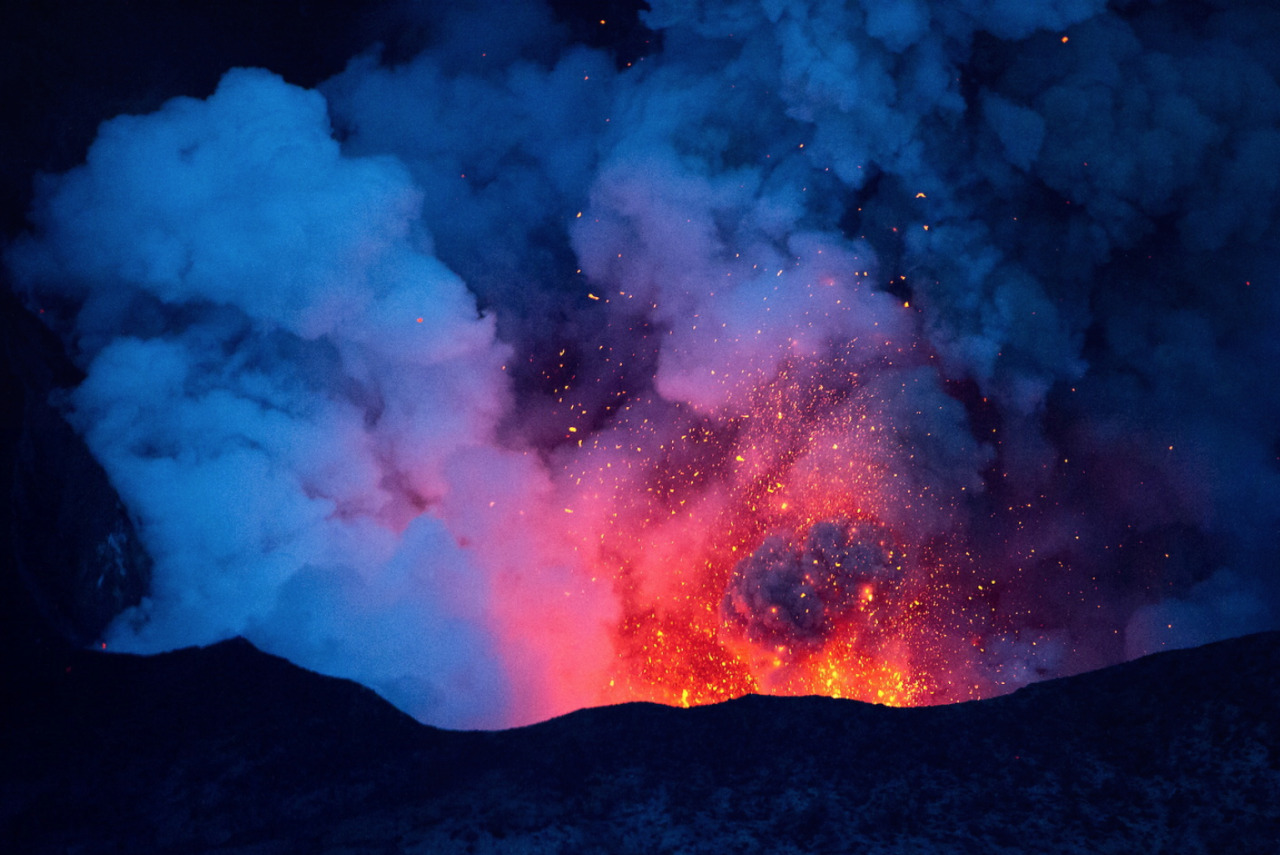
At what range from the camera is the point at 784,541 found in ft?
26.8

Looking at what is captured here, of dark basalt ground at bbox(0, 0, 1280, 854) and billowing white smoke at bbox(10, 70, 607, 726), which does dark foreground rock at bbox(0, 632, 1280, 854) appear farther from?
billowing white smoke at bbox(10, 70, 607, 726)

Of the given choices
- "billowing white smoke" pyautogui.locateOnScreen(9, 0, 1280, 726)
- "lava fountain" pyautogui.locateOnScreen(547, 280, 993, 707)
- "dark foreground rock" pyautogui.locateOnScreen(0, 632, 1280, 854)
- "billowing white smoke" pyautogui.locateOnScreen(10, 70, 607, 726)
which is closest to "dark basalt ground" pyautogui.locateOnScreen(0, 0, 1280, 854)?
"dark foreground rock" pyautogui.locateOnScreen(0, 632, 1280, 854)

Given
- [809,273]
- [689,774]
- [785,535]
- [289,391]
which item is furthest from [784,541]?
[689,774]

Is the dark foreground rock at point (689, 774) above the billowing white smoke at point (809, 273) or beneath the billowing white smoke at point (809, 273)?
beneath

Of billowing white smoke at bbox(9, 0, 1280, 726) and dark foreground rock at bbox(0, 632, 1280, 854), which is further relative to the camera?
billowing white smoke at bbox(9, 0, 1280, 726)

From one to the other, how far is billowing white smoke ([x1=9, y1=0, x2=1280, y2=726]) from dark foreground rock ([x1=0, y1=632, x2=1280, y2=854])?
301cm

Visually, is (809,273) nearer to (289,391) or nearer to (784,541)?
(784,541)

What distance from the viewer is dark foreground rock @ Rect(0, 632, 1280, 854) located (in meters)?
2.51

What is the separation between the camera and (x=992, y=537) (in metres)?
7.79

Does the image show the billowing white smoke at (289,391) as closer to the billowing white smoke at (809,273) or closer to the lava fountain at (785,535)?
the billowing white smoke at (809,273)

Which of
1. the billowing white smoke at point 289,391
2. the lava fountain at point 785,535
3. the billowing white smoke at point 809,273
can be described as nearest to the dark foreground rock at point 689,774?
the billowing white smoke at point 289,391

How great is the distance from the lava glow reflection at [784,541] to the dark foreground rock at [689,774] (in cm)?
451

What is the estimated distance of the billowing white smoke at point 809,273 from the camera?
6.60 m

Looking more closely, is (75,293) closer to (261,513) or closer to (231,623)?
(261,513)
